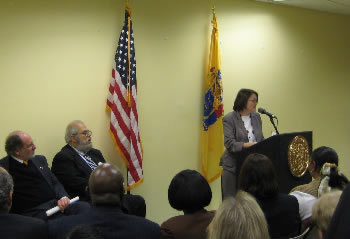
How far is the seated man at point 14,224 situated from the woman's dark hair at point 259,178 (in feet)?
3.74

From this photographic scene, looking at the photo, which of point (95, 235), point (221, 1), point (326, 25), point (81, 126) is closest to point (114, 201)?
point (95, 235)

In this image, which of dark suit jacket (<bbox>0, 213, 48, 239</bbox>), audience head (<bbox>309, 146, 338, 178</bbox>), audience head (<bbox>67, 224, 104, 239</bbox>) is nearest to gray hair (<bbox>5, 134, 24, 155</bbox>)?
dark suit jacket (<bbox>0, 213, 48, 239</bbox>)

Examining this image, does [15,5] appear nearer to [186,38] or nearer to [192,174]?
[186,38]

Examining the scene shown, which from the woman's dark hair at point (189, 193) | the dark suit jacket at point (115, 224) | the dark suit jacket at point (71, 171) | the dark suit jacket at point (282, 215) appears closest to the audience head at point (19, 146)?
the dark suit jacket at point (71, 171)

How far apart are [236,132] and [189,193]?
7.31 feet

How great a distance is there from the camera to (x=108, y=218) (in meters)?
2.06

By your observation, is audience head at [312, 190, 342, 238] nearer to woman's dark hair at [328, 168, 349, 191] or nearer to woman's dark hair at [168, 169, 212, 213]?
woman's dark hair at [168, 169, 212, 213]

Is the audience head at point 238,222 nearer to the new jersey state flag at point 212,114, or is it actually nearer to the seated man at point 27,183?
the seated man at point 27,183

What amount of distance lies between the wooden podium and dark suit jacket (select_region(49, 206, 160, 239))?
2.00 m

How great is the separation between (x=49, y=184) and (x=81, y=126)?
2.09ft

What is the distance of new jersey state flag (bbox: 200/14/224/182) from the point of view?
5.31m

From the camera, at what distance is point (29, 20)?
13.6ft

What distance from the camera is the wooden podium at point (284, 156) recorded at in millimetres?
3986

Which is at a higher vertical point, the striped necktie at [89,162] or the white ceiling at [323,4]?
the white ceiling at [323,4]
